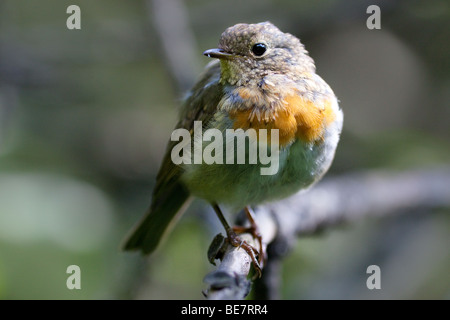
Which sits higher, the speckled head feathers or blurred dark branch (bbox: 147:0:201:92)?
blurred dark branch (bbox: 147:0:201:92)

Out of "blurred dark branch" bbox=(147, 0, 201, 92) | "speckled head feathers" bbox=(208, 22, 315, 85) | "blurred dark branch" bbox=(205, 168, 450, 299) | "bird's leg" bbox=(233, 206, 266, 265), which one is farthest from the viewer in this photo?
"blurred dark branch" bbox=(147, 0, 201, 92)

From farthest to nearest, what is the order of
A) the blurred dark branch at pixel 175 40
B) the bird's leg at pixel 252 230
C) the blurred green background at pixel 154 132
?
the blurred dark branch at pixel 175 40 → the blurred green background at pixel 154 132 → the bird's leg at pixel 252 230

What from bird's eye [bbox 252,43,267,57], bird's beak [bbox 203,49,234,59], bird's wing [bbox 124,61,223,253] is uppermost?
bird's eye [bbox 252,43,267,57]

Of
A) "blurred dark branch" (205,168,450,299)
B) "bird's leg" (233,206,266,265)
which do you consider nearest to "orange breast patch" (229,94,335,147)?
"blurred dark branch" (205,168,450,299)

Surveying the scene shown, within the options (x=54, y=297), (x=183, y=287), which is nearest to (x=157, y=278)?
(x=183, y=287)

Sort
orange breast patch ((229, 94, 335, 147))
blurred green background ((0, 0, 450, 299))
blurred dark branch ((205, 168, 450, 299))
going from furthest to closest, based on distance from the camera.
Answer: blurred green background ((0, 0, 450, 299))
blurred dark branch ((205, 168, 450, 299))
orange breast patch ((229, 94, 335, 147))

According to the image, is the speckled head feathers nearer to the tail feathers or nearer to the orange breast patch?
the orange breast patch

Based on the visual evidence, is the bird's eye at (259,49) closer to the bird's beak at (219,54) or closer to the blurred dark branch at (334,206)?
the bird's beak at (219,54)

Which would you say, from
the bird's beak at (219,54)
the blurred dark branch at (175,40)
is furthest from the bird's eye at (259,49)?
the blurred dark branch at (175,40)
